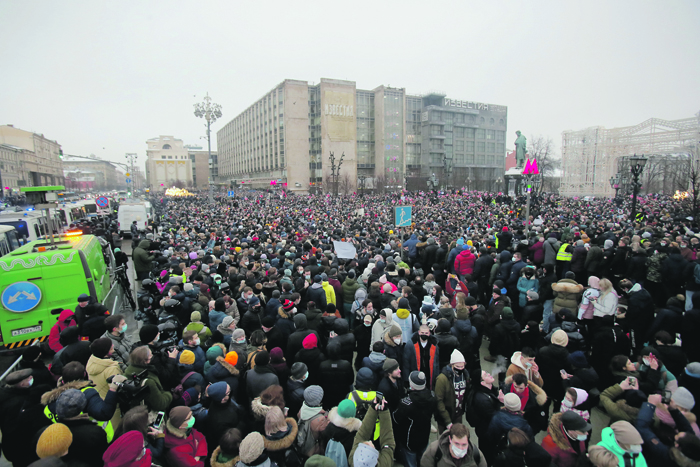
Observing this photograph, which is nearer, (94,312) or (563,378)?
(563,378)

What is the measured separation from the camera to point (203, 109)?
36750mm

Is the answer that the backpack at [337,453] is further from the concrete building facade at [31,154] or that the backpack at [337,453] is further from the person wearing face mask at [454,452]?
the concrete building facade at [31,154]

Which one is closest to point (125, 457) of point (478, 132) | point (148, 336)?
point (148, 336)

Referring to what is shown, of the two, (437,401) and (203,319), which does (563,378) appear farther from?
(203,319)

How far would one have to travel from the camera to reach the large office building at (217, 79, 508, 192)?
70.8 meters

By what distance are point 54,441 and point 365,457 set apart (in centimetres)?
224

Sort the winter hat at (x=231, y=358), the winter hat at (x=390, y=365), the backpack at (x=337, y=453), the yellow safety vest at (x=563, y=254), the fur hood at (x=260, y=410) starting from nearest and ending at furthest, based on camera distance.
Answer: the backpack at (x=337, y=453) → the fur hood at (x=260, y=410) → the winter hat at (x=390, y=365) → the winter hat at (x=231, y=358) → the yellow safety vest at (x=563, y=254)

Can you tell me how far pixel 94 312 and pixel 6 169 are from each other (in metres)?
80.5

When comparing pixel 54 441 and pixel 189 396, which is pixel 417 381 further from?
pixel 54 441

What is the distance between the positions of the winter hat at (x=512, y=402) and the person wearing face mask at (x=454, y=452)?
51 cm

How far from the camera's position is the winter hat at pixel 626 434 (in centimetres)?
251

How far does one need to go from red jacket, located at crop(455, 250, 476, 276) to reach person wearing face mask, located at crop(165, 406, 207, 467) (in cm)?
701

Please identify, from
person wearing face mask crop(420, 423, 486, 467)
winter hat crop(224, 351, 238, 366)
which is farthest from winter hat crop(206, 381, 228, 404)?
person wearing face mask crop(420, 423, 486, 467)

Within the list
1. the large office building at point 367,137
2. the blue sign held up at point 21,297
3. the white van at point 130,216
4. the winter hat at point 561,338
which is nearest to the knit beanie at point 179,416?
the winter hat at point 561,338
